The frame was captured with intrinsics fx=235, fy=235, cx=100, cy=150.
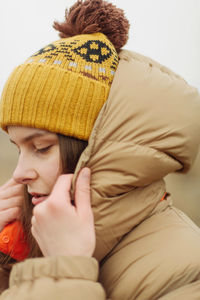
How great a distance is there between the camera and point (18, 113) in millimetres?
729

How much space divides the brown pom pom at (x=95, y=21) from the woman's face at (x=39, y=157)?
0.43 meters

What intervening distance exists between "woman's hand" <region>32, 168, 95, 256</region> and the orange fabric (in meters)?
0.31

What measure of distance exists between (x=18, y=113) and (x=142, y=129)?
0.38 meters

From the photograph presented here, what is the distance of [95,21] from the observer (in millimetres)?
859

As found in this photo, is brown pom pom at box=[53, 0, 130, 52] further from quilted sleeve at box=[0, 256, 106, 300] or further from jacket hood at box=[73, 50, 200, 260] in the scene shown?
quilted sleeve at box=[0, 256, 106, 300]

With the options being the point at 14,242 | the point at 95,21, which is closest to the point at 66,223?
the point at 14,242

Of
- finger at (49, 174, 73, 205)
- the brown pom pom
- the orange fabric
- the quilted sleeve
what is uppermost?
the brown pom pom

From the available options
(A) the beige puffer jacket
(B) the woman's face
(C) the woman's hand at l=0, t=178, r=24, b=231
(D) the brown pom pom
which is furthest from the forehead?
(D) the brown pom pom

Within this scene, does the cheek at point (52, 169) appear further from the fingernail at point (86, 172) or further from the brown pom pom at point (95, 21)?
the brown pom pom at point (95, 21)

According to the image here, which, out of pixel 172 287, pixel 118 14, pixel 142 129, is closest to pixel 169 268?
pixel 172 287

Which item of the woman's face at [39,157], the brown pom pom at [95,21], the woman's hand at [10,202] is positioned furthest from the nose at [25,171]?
the brown pom pom at [95,21]

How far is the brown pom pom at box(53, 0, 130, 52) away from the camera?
85 cm

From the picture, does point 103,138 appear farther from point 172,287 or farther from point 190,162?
point 172,287

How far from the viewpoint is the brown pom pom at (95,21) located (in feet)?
2.79
